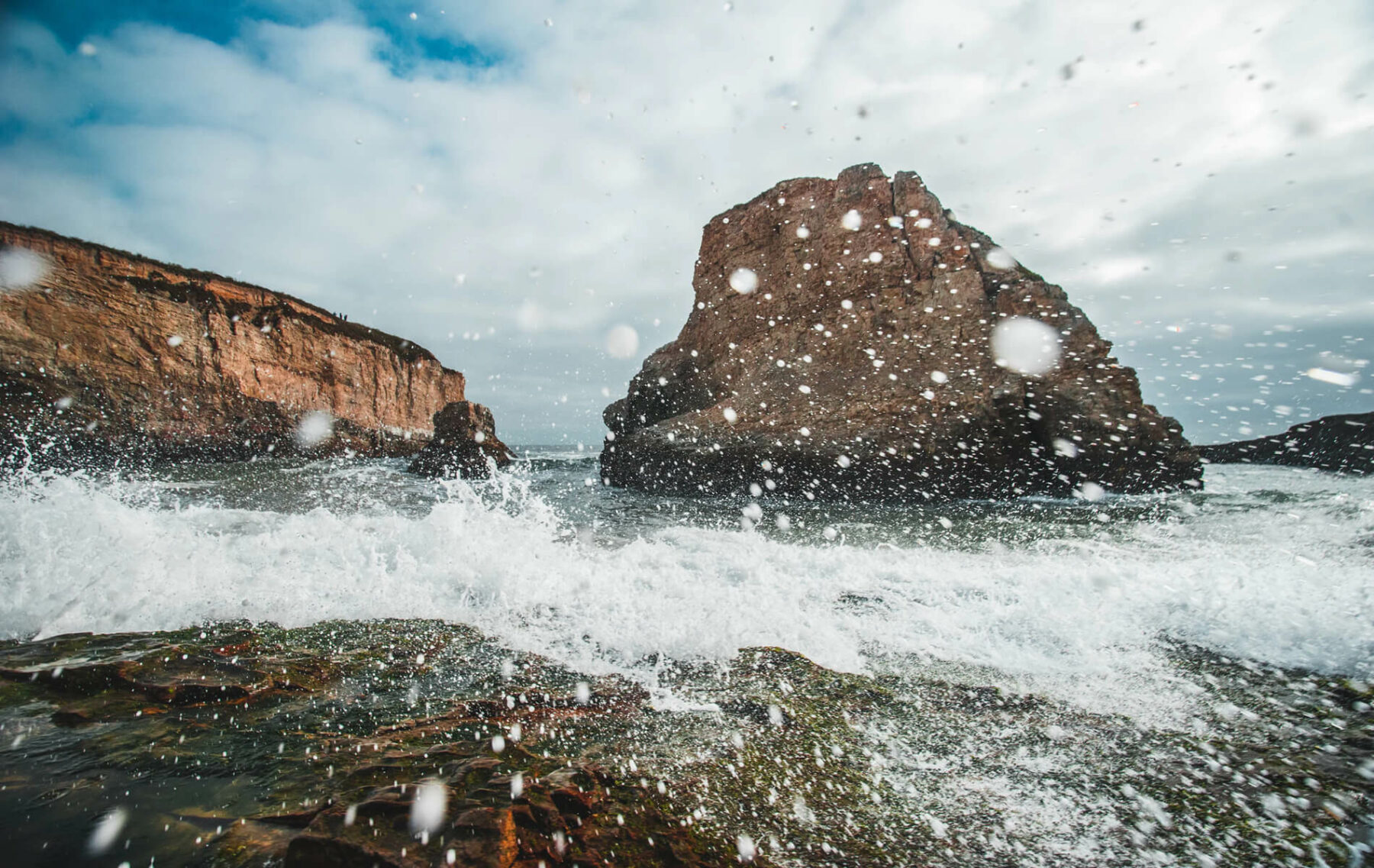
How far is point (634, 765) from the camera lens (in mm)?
1551

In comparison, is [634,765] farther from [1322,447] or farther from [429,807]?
[1322,447]

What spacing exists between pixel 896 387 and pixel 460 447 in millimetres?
12756

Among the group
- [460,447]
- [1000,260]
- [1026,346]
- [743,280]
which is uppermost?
[743,280]

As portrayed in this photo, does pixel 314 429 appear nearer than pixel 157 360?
No

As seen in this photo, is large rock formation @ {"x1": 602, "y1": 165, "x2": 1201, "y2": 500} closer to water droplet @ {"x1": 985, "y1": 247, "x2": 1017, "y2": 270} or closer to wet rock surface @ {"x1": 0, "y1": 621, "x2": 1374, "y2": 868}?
water droplet @ {"x1": 985, "y1": 247, "x2": 1017, "y2": 270}


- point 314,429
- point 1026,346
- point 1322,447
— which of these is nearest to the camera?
point 1026,346

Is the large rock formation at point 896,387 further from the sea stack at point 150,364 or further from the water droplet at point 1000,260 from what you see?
the sea stack at point 150,364

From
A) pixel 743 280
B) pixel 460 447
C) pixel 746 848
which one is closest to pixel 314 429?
pixel 460 447

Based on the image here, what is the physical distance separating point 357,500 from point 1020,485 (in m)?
12.6

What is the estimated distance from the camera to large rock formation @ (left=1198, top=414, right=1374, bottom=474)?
1503 cm

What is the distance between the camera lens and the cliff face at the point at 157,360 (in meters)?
15.7

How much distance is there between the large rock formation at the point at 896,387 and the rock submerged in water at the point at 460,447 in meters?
5.08

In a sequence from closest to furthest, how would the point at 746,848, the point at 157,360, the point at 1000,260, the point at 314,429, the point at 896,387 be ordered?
the point at 746,848 < the point at 896,387 < the point at 1000,260 < the point at 157,360 < the point at 314,429

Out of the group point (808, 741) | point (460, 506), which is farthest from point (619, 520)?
point (808, 741)
